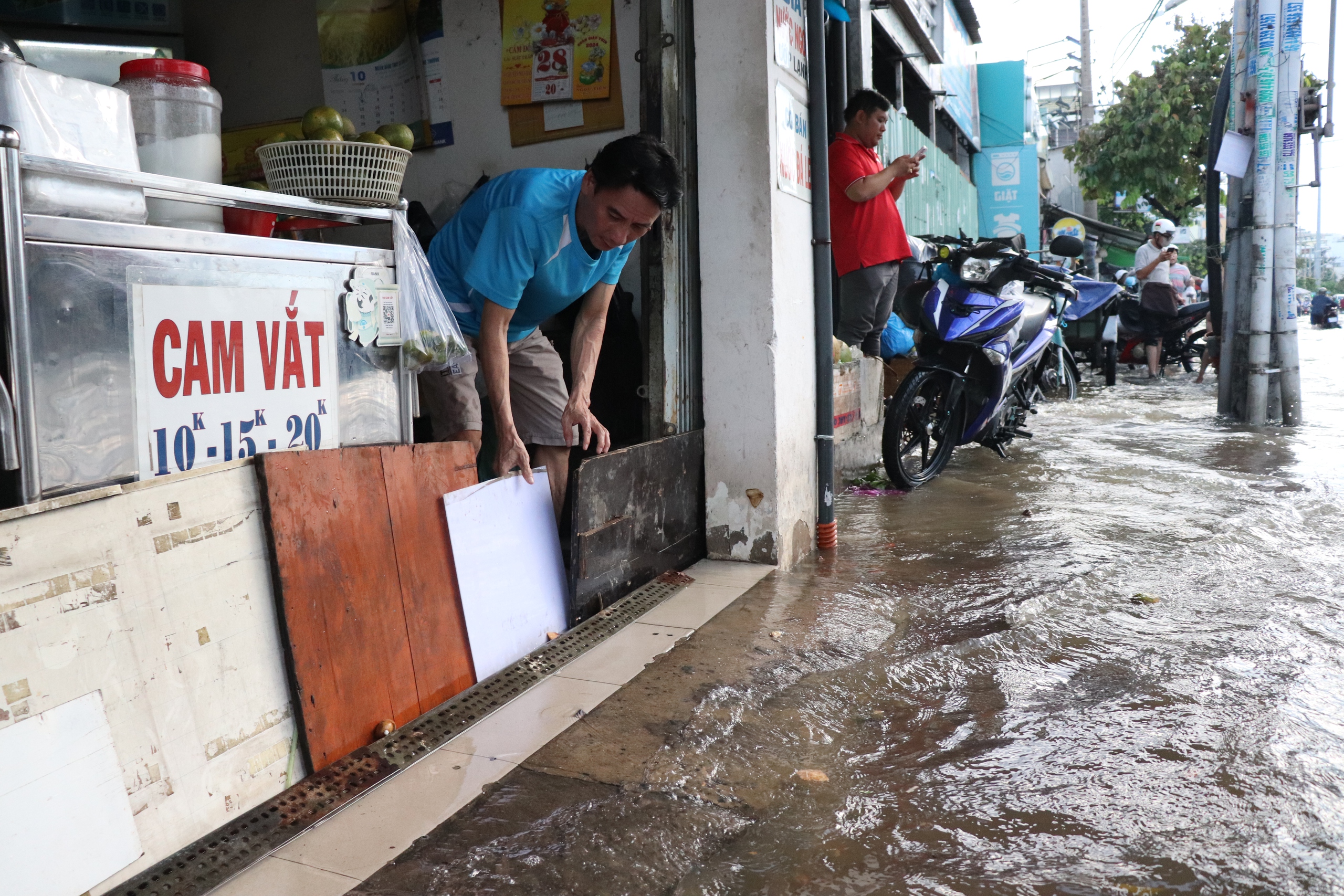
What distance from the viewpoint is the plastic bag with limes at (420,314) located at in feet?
7.97

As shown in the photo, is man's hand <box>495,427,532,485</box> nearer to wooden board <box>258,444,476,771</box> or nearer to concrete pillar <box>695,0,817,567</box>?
wooden board <box>258,444,476,771</box>

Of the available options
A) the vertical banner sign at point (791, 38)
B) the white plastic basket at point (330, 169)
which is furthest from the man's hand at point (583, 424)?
the vertical banner sign at point (791, 38)

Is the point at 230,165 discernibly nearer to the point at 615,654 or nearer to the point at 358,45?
the point at 358,45

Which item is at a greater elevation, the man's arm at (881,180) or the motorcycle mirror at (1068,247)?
the man's arm at (881,180)

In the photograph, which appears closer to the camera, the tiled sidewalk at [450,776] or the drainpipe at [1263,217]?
the tiled sidewalk at [450,776]

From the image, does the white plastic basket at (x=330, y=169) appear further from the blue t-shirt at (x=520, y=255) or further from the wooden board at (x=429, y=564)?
the wooden board at (x=429, y=564)

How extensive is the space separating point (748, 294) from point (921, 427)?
211cm

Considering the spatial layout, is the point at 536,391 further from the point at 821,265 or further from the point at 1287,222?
the point at 1287,222

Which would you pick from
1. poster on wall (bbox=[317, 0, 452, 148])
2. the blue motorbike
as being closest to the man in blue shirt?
poster on wall (bbox=[317, 0, 452, 148])

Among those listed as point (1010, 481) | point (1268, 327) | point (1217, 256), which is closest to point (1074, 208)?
point (1217, 256)

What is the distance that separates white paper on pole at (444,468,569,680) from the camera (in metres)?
2.63

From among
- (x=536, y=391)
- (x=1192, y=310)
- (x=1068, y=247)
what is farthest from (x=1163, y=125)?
(x=536, y=391)

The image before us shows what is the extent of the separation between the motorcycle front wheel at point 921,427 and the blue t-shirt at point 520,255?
2.34 meters

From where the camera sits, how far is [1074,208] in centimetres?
2525
